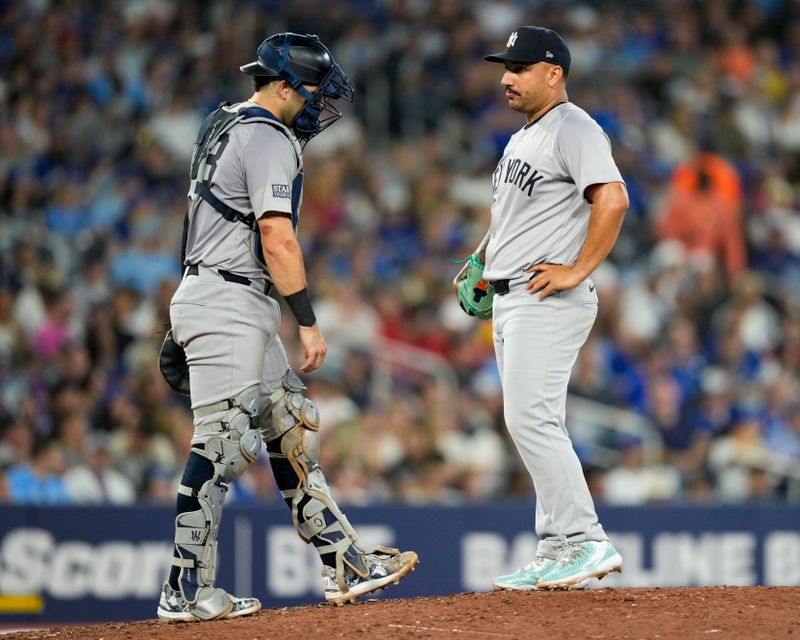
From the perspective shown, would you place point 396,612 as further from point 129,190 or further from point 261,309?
point 129,190

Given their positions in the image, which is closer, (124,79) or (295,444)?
(295,444)

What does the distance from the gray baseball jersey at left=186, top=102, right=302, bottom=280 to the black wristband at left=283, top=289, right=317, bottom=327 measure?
A: 8.8 inches

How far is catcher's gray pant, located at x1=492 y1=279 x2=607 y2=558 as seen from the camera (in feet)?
18.4

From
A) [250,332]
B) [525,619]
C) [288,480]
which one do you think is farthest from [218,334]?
[525,619]

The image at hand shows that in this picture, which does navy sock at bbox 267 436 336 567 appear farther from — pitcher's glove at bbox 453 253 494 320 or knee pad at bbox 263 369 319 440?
pitcher's glove at bbox 453 253 494 320

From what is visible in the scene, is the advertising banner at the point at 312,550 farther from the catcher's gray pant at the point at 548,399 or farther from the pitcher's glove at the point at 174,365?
the catcher's gray pant at the point at 548,399

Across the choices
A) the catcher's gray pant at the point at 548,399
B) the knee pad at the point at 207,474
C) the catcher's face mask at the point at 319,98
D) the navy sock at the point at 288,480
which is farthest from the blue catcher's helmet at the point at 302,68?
the navy sock at the point at 288,480

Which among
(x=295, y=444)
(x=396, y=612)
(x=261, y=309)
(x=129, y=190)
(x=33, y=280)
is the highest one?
(x=129, y=190)

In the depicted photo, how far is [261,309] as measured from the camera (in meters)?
5.61

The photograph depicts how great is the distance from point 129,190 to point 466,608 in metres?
8.37

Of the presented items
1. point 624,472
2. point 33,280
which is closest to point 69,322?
point 33,280

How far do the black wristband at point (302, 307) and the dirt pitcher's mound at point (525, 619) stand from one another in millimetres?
1203

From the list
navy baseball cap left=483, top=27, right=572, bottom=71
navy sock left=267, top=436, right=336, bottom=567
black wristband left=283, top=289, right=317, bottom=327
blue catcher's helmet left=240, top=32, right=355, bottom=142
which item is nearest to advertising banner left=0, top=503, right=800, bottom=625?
navy sock left=267, top=436, right=336, bottom=567

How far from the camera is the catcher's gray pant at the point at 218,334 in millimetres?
5508
